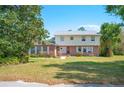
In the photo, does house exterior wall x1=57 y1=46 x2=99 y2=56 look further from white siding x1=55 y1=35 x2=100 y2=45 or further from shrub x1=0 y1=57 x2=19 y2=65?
shrub x1=0 y1=57 x2=19 y2=65

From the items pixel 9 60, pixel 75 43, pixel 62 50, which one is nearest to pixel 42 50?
pixel 62 50

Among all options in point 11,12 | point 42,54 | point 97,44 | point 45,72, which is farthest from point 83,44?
point 45,72

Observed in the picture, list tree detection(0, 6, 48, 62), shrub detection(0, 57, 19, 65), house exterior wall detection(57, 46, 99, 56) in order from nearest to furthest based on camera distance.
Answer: tree detection(0, 6, 48, 62)
shrub detection(0, 57, 19, 65)
house exterior wall detection(57, 46, 99, 56)

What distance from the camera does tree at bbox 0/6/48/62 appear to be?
14.6 meters

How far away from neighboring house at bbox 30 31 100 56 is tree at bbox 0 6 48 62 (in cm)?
1101

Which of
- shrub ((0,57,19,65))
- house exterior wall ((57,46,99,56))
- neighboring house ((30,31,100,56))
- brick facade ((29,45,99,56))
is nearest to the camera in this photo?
A: shrub ((0,57,19,65))

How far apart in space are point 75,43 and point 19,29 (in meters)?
14.0

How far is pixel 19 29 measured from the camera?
15297mm

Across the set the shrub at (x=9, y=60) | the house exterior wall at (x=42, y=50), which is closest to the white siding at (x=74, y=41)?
the house exterior wall at (x=42, y=50)

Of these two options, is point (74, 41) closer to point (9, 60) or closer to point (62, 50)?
point (62, 50)

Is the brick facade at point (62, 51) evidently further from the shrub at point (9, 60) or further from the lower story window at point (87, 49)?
the shrub at point (9, 60)

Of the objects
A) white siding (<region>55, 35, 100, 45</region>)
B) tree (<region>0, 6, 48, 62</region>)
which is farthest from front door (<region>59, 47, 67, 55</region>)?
tree (<region>0, 6, 48, 62</region>)

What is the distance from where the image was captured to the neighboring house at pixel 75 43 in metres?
27.9

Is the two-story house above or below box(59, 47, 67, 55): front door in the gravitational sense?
above
